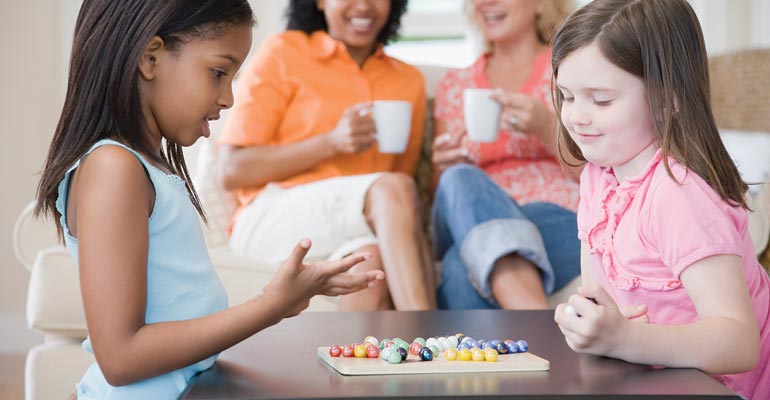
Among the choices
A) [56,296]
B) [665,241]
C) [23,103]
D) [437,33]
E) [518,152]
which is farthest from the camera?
[437,33]

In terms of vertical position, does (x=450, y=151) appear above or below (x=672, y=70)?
below

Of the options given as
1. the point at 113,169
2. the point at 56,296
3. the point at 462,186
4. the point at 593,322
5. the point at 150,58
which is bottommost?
the point at 56,296

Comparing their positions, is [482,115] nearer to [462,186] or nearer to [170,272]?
[462,186]

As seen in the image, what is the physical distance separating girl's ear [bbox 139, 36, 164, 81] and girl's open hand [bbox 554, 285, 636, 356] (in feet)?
1.73

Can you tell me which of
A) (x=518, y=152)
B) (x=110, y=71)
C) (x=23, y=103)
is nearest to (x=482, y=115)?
(x=518, y=152)

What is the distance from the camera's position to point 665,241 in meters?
1.03

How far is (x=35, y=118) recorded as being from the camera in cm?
355

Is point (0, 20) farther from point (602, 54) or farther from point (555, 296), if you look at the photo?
point (602, 54)

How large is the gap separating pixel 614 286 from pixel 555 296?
34.2 inches

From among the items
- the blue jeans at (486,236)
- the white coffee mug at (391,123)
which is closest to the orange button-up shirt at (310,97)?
the white coffee mug at (391,123)

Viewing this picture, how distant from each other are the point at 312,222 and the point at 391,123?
0.96ft

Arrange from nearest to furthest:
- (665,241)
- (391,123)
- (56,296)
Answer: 1. (665,241)
2. (56,296)
3. (391,123)

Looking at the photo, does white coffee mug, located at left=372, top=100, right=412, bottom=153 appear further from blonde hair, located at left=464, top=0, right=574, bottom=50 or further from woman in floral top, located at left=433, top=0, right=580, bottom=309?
blonde hair, located at left=464, top=0, right=574, bottom=50

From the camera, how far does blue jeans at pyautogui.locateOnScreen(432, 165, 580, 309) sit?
192 centimetres
